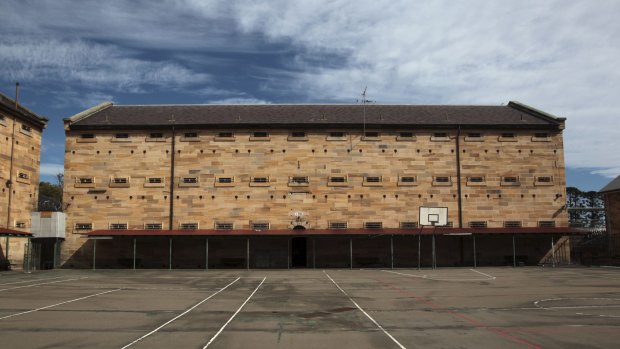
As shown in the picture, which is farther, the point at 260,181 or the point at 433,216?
the point at 260,181

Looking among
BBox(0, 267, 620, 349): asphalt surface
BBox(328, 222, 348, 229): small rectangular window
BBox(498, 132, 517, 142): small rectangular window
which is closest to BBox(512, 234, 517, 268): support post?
BBox(498, 132, 517, 142): small rectangular window

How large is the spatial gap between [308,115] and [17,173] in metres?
25.6

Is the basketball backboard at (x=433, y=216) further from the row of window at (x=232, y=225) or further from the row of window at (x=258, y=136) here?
the row of window at (x=258, y=136)

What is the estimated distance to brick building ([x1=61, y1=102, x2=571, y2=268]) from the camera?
44781 mm

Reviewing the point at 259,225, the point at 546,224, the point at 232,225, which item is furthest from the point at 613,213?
the point at 232,225

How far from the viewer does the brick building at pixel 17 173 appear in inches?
1593

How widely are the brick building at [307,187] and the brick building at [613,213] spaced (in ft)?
22.6

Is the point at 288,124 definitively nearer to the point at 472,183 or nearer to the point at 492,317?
the point at 472,183

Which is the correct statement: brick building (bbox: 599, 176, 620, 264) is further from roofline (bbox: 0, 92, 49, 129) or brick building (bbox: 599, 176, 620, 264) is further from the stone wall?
roofline (bbox: 0, 92, 49, 129)

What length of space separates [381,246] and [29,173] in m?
31.5

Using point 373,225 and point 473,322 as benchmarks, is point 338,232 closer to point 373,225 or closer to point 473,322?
point 373,225

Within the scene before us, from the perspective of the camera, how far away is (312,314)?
17.6 m

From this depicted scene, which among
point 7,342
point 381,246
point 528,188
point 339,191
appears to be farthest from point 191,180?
point 7,342

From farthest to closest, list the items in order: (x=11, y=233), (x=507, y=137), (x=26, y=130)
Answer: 1. (x=507, y=137)
2. (x=26, y=130)
3. (x=11, y=233)
